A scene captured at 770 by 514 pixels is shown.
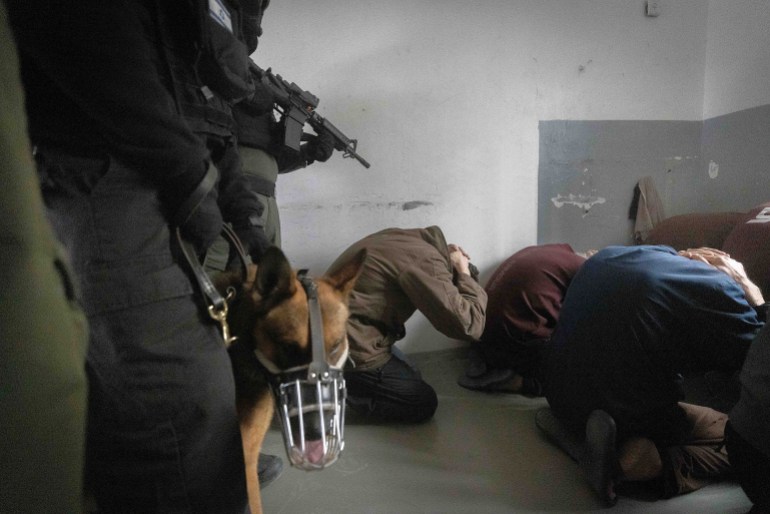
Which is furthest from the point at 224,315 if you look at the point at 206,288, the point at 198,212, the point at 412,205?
the point at 412,205

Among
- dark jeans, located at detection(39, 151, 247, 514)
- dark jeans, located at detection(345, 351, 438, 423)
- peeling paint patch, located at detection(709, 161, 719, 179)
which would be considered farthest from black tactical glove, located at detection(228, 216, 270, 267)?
peeling paint patch, located at detection(709, 161, 719, 179)

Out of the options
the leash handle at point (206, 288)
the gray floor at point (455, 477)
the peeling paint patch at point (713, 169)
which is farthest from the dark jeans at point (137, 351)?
the peeling paint patch at point (713, 169)

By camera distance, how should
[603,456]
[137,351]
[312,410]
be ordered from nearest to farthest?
[137,351]
[312,410]
[603,456]

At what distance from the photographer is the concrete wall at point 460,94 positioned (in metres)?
2.45

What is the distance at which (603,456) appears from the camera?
1412 mm

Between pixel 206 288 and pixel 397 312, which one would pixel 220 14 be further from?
pixel 397 312

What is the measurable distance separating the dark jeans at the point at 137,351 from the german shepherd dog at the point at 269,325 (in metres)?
0.09

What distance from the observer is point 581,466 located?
1.56 metres

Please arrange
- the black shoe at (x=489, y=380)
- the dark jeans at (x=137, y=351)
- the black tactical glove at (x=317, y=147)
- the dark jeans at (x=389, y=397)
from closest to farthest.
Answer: the dark jeans at (x=137, y=351) < the dark jeans at (x=389, y=397) < the black tactical glove at (x=317, y=147) < the black shoe at (x=489, y=380)

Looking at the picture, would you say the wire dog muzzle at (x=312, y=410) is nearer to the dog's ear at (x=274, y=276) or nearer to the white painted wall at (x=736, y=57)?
the dog's ear at (x=274, y=276)

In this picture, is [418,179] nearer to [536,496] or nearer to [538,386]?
[538,386]

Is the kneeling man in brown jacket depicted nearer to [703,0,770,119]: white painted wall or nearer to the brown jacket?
the brown jacket

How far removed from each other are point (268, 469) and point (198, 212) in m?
1.24

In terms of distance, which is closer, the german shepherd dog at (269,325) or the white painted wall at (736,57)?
the german shepherd dog at (269,325)
